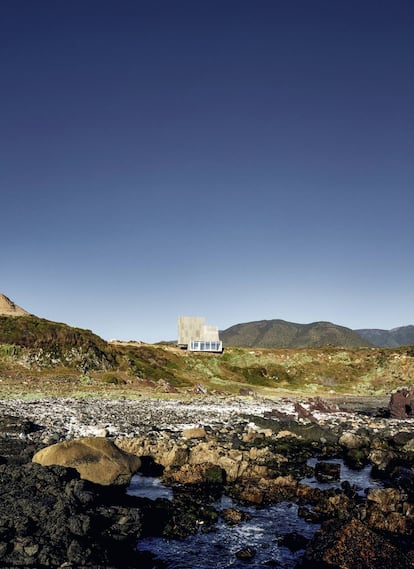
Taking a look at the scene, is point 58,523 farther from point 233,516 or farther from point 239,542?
point 233,516

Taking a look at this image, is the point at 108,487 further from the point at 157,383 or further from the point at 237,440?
the point at 157,383

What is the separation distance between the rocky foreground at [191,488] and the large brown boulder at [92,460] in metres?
0.38

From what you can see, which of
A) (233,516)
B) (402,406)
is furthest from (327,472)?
(402,406)

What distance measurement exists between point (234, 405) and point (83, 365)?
2749 cm

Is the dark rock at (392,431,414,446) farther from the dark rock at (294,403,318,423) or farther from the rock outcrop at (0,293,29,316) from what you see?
the rock outcrop at (0,293,29,316)

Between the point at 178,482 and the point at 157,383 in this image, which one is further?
the point at 157,383

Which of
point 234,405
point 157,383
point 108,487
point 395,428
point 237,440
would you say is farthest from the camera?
point 157,383

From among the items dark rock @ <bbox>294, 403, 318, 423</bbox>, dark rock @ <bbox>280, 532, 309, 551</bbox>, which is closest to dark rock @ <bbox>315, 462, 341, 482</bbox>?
dark rock @ <bbox>280, 532, 309, 551</bbox>

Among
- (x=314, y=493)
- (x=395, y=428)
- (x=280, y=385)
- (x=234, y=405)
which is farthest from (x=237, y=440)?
(x=280, y=385)

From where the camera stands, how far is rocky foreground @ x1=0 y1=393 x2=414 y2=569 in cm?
1274

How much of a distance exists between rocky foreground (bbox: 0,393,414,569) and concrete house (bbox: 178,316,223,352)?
2401 inches

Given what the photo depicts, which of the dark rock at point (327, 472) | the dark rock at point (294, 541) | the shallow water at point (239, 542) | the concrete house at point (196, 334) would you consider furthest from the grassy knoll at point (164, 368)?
the dark rock at point (294, 541)

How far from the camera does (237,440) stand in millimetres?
28141

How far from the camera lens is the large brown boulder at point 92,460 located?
18109 millimetres
